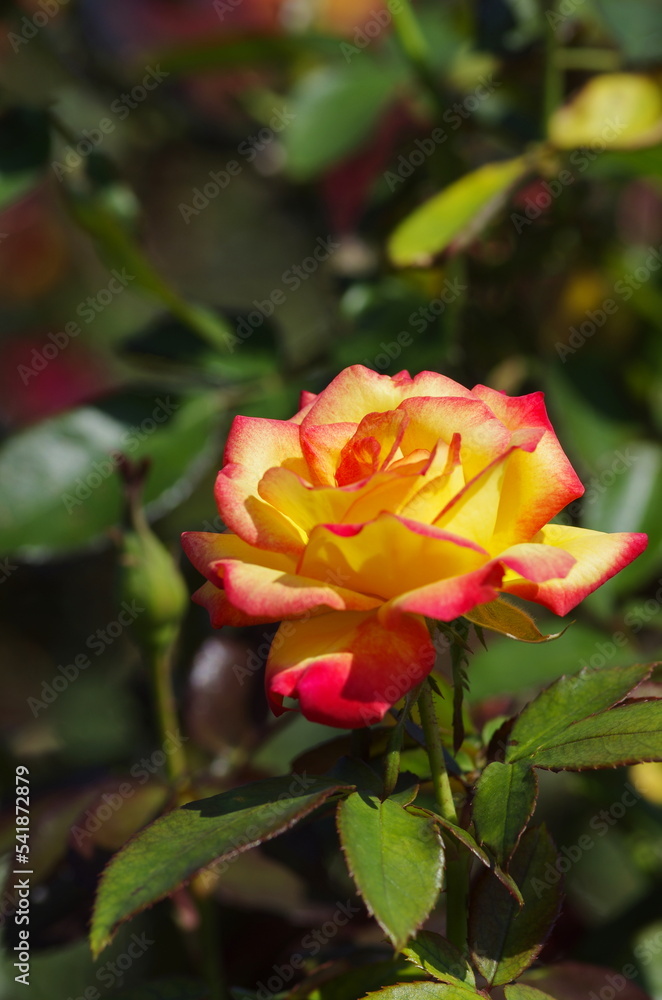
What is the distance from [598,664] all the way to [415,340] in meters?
0.34

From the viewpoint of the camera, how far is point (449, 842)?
454 millimetres

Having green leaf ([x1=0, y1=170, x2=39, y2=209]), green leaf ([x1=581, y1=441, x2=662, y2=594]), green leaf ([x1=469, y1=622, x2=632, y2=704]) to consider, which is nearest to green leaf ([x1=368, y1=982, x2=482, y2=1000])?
green leaf ([x1=469, y1=622, x2=632, y2=704])

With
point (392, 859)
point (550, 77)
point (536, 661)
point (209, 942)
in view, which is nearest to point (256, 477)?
point (392, 859)

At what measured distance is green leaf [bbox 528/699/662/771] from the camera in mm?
407

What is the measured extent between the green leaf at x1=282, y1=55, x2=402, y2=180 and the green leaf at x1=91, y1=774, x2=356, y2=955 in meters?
0.79

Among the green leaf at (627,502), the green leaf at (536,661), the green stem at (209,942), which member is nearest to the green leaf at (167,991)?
the green stem at (209,942)

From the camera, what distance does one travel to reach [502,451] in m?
0.45

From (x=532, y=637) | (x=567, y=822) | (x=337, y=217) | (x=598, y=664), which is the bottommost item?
(x=567, y=822)

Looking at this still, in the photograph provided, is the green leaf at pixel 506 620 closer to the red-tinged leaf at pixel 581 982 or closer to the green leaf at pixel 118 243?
the red-tinged leaf at pixel 581 982

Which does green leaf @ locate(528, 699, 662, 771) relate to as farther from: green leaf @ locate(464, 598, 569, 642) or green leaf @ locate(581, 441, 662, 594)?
green leaf @ locate(581, 441, 662, 594)

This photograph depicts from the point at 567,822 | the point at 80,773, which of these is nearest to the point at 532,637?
the point at 80,773

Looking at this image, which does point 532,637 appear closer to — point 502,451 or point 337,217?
point 502,451

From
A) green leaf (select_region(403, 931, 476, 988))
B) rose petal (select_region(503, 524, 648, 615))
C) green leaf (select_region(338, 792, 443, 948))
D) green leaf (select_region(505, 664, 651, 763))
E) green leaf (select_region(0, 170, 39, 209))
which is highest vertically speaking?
Answer: green leaf (select_region(0, 170, 39, 209))

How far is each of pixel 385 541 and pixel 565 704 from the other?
0.45ft
